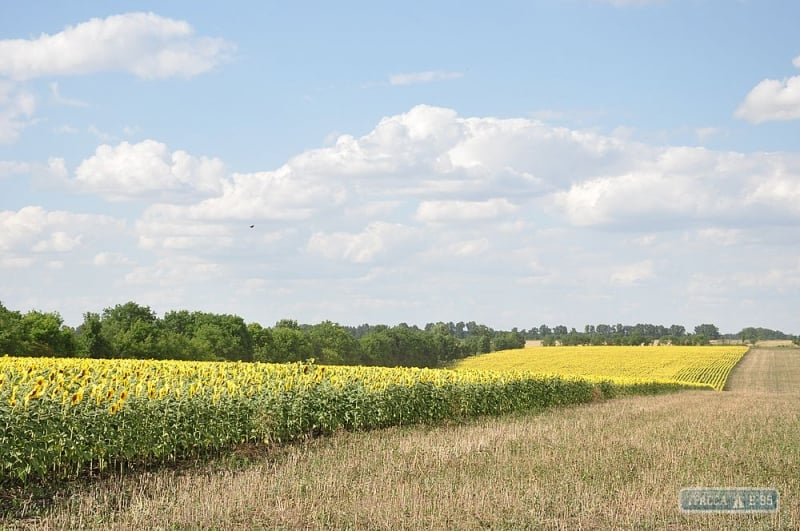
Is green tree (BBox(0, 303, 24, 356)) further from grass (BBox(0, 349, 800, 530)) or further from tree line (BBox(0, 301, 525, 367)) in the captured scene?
grass (BBox(0, 349, 800, 530))

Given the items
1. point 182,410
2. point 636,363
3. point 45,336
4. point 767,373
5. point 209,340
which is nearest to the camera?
point 182,410

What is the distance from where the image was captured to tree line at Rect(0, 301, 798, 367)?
193ft

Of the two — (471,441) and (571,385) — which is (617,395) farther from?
(471,441)

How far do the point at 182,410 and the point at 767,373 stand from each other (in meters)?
86.9

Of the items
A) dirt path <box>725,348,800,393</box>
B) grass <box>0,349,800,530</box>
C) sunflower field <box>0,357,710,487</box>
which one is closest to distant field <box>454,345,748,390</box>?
dirt path <box>725,348,800,393</box>

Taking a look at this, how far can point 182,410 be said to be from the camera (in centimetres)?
1488

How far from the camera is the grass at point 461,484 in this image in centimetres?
995


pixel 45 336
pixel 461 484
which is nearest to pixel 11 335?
pixel 45 336

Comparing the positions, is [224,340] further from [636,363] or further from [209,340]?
[636,363]

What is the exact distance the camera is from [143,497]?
11.2 m

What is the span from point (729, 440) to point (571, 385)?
20568 millimetres

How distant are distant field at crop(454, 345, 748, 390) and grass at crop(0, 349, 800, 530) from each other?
55.0 meters

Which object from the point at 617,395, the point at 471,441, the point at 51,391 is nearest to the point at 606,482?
the point at 471,441

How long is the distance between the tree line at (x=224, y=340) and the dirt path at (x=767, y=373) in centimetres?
2800
